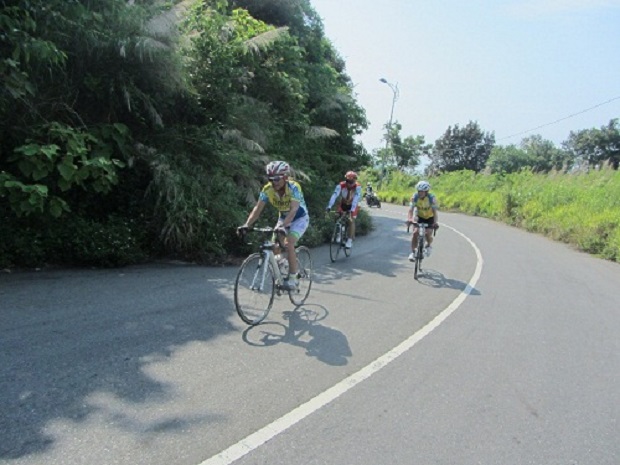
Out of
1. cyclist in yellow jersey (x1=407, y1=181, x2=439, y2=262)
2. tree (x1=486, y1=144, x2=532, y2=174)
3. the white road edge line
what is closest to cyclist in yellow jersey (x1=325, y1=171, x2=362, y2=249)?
cyclist in yellow jersey (x1=407, y1=181, x2=439, y2=262)

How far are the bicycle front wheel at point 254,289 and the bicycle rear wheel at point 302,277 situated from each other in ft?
2.74

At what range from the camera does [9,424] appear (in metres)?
3.57

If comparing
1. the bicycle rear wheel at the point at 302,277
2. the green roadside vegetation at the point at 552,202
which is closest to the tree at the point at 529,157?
the green roadside vegetation at the point at 552,202

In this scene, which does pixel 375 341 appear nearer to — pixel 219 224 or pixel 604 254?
pixel 219 224

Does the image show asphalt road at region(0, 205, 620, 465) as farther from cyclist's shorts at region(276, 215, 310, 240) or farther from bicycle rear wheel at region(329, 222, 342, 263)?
bicycle rear wheel at region(329, 222, 342, 263)

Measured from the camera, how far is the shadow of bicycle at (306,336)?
5641 millimetres

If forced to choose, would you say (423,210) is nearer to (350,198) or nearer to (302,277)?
(350,198)

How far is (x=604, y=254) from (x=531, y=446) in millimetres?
15808

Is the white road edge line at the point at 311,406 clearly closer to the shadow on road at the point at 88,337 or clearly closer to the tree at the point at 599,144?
the shadow on road at the point at 88,337

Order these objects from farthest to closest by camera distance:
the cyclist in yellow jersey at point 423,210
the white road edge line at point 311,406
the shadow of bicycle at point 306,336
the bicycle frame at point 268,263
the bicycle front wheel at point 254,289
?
the cyclist in yellow jersey at point 423,210 → the bicycle frame at point 268,263 → the bicycle front wheel at point 254,289 → the shadow of bicycle at point 306,336 → the white road edge line at point 311,406

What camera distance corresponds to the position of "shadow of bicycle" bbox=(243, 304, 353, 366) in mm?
5641

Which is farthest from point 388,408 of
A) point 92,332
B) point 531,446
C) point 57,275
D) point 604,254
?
point 604,254

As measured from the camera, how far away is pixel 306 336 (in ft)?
20.3

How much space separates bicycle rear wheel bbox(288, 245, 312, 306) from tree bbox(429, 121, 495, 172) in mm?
70833
